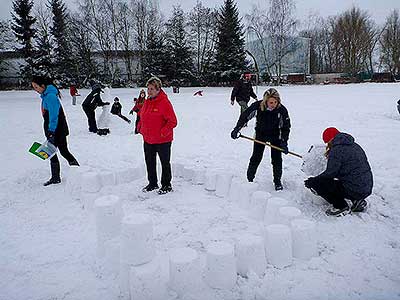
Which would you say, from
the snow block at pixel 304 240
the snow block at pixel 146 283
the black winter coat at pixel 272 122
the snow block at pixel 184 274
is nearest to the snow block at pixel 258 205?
the snow block at pixel 304 240

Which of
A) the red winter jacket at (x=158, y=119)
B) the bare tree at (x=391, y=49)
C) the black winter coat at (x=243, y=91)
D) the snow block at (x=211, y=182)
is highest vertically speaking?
the bare tree at (x=391, y=49)

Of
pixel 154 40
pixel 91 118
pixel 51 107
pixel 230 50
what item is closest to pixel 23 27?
pixel 154 40

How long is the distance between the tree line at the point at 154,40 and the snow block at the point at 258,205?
31049mm

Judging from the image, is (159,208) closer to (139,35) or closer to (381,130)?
(381,130)

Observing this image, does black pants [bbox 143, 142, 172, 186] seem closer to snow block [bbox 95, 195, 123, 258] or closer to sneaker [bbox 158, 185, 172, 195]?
sneaker [bbox 158, 185, 172, 195]

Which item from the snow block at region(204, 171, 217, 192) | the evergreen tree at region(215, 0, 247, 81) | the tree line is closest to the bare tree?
the tree line

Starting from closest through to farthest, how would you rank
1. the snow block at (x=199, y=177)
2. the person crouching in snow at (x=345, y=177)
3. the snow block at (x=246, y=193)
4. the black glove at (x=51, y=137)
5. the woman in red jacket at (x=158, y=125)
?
the person crouching in snow at (x=345, y=177) → the snow block at (x=246, y=193) → the woman in red jacket at (x=158, y=125) → the black glove at (x=51, y=137) → the snow block at (x=199, y=177)

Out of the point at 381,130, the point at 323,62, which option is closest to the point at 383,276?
the point at 381,130

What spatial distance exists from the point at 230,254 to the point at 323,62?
2435 inches

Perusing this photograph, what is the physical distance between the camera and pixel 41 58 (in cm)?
3241

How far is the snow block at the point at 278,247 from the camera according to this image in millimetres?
2936

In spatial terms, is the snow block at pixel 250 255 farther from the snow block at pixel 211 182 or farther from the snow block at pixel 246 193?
the snow block at pixel 211 182

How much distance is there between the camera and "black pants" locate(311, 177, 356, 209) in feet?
12.6

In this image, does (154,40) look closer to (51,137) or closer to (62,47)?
(62,47)
